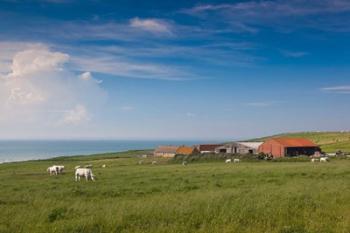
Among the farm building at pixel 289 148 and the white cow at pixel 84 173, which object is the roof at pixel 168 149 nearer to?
the farm building at pixel 289 148

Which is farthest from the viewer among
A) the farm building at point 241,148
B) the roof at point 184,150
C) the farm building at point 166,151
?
the farm building at point 166,151

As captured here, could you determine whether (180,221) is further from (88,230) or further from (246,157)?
(246,157)

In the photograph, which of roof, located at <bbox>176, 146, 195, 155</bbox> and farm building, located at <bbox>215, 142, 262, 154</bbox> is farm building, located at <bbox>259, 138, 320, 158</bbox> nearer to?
farm building, located at <bbox>215, 142, 262, 154</bbox>

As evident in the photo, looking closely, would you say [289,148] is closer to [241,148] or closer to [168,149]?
[241,148]

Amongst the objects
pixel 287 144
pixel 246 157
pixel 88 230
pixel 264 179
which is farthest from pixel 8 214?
pixel 287 144

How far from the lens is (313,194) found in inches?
874

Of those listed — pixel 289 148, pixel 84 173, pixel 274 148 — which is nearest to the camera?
pixel 84 173

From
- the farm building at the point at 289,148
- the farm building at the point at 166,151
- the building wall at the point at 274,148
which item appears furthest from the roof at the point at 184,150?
the farm building at the point at 289,148

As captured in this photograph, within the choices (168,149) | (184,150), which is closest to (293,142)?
(184,150)

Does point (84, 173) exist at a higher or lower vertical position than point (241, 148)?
lower

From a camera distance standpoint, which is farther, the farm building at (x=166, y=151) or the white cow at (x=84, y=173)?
the farm building at (x=166, y=151)

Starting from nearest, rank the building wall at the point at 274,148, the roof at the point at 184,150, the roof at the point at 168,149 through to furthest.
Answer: the building wall at the point at 274,148
the roof at the point at 184,150
the roof at the point at 168,149

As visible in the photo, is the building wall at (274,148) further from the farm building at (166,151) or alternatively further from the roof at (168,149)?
the roof at (168,149)

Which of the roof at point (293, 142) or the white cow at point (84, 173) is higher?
the roof at point (293, 142)
